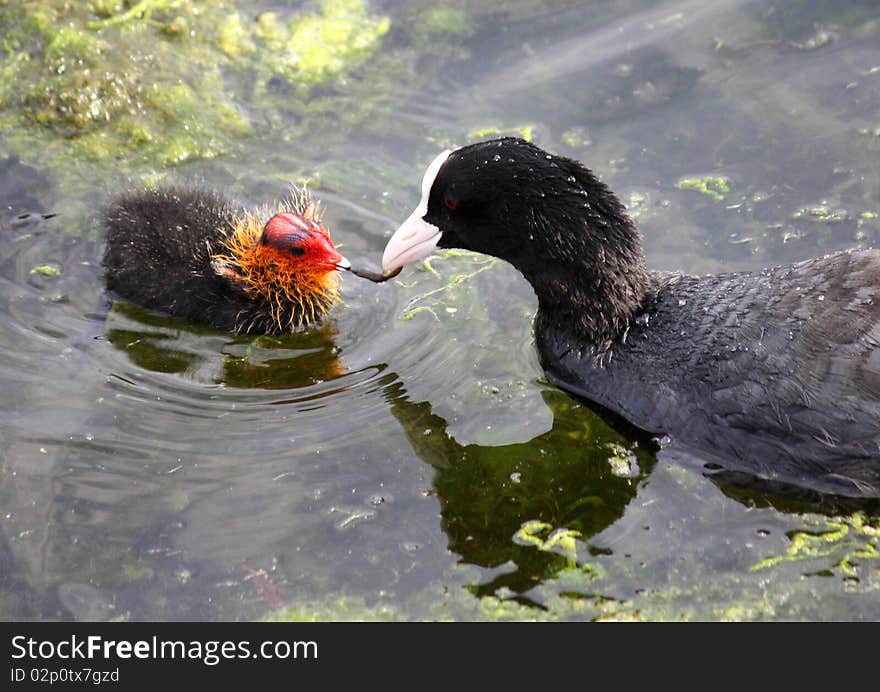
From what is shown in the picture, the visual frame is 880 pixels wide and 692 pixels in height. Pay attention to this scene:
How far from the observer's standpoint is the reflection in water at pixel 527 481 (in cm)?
427

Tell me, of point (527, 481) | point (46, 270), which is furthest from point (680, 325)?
point (46, 270)

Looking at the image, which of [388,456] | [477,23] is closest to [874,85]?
[477,23]

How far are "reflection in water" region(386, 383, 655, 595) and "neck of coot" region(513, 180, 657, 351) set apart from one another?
41cm

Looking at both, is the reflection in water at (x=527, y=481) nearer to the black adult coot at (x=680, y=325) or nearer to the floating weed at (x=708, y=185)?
the black adult coot at (x=680, y=325)

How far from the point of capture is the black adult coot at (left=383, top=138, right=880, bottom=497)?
171 inches

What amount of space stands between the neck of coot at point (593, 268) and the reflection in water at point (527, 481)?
0.41 m

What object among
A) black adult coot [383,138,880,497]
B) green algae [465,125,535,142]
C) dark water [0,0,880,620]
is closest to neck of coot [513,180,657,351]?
black adult coot [383,138,880,497]

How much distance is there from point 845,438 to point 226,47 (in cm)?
514

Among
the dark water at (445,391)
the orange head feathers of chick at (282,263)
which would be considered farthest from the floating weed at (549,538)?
the orange head feathers of chick at (282,263)

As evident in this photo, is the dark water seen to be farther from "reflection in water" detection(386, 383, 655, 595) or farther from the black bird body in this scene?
the black bird body

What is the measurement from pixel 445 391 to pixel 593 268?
924mm

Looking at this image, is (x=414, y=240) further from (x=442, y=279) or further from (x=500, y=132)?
(x=500, y=132)

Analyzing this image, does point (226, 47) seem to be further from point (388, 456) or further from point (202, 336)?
point (388, 456)

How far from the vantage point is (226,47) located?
24.7ft
